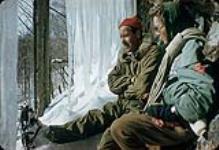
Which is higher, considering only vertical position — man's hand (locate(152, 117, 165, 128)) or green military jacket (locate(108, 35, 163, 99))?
green military jacket (locate(108, 35, 163, 99))

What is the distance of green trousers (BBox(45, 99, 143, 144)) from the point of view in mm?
6414

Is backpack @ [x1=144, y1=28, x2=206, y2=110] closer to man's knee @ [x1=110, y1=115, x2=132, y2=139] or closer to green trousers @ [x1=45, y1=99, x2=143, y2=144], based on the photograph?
man's knee @ [x1=110, y1=115, x2=132, y2=139]

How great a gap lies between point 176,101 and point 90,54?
3.25ft

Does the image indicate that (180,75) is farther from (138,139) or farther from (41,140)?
(41,140)

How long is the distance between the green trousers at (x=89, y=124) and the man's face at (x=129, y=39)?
292mm

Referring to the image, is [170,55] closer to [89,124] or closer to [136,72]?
[136,72]

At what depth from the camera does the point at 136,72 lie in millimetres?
6285

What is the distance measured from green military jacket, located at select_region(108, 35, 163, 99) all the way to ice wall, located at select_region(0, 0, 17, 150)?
31.2 inches

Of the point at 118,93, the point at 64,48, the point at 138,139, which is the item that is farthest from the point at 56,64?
the point at 138,139

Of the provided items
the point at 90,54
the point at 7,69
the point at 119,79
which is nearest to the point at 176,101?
the point at 119,79

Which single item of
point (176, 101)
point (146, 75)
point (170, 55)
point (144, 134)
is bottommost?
point (144, 134)

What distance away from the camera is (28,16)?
7.20 m

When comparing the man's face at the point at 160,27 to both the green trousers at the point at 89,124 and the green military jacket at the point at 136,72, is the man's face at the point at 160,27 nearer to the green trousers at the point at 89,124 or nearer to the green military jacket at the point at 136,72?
the green military jacket at the point at 136,72

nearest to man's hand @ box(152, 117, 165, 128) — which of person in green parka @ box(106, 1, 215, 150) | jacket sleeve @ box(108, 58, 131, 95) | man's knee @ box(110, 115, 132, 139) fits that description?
person in green parka @ box(106, 1, 215, 150)
